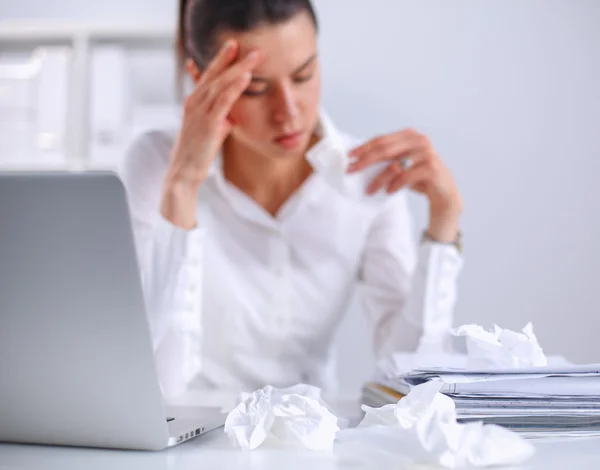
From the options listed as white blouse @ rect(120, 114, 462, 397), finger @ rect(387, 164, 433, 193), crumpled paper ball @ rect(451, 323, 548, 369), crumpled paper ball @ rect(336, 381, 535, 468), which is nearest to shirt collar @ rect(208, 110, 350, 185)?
white blouse @ rect(120, 114, 462, 397)

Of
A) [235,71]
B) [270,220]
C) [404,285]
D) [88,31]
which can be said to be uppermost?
[235,71]

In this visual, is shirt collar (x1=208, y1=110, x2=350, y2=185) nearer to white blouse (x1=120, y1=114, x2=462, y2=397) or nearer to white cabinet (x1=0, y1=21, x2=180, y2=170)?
white blouse (x1=120, y1=114, x2=462, y2=397)

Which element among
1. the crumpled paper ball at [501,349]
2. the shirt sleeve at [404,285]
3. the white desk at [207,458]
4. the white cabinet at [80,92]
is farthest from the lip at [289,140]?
the white cabinet at [80,92]

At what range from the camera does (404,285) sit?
5.41ft

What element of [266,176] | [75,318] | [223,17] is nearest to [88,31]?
[266,176]

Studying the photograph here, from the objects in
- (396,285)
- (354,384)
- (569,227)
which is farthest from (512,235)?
(396,285)

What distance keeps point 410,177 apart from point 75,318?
1016mm

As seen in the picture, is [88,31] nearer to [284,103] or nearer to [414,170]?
[284,103]

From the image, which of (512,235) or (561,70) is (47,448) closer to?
(512,235)

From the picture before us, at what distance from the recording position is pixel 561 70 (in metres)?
2.65

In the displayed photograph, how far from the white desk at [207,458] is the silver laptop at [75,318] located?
0.06ft

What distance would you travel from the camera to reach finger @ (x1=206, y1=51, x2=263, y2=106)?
1310mm

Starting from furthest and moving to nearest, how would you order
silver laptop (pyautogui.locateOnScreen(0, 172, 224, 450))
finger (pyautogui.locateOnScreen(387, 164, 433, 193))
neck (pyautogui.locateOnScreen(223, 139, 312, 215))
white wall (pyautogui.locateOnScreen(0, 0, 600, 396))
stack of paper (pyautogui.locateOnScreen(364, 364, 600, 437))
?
white wall (pyautogui.locateOnScreen(0, 0, 600, 396)), neck (pyautogui.locateOnScreen(223, 139, 312, 215)), finger (pyautogui.locateOnScreen(387, 164, 433, 193)), stack of paper (pyautogui.locateOnScreen(364, 364, 600, 437)), silver laptop (pyautogui.locateOnScreen(0, 172, 224, 450))

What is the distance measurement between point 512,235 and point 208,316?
1422mm
